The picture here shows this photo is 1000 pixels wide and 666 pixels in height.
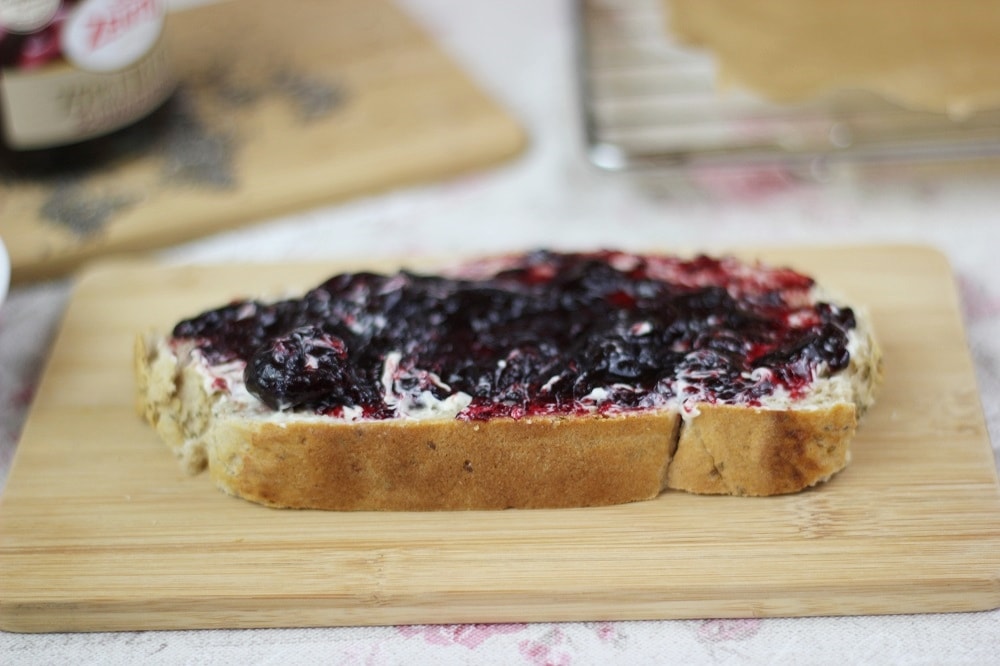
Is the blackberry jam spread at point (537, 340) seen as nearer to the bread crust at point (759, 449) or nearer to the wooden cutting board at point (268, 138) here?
the bread crust at point (759, 449)

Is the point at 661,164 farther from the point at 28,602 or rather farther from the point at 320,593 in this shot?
the point at 28,602

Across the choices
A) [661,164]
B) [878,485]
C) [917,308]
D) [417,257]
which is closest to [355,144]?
[417,257]

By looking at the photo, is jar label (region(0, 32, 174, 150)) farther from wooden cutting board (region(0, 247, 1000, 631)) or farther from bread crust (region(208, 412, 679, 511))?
bread crust (region(208, 412, 679, 511))

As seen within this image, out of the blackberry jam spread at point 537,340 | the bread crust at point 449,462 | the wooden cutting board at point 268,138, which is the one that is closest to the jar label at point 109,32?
the wooden cutting board at point 268,138

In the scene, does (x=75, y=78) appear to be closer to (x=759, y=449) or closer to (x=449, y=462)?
(x=449, y=462)

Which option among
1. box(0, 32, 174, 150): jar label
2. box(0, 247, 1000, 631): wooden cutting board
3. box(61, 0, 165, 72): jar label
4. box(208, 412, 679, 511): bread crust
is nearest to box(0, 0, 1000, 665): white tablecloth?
box(0, 247, 1000, 631): wooden cutting board
